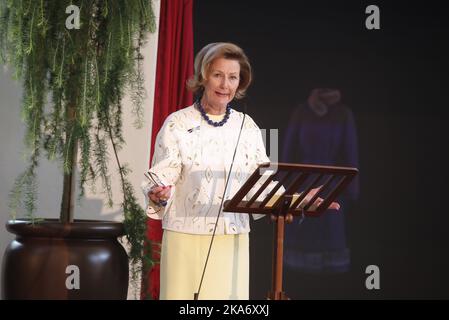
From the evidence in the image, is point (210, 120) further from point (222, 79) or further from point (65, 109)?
point (65, 109)

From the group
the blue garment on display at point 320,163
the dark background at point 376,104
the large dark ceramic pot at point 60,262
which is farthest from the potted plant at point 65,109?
the blue garment on display at point 320,163

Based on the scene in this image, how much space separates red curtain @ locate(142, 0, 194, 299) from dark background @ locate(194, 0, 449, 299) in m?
0.53

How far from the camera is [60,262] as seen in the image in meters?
2.97

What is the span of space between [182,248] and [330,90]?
239 centimetres

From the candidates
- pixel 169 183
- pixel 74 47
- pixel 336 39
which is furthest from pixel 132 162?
pixel 336 39

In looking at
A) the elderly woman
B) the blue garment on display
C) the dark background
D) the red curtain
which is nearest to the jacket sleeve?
the elderly woman

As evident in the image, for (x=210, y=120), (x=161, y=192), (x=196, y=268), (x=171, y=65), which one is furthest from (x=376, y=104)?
(x=161, y=192)

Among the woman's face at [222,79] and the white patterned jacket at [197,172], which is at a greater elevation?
the woman's face at [222,79]

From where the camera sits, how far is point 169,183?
264 cm

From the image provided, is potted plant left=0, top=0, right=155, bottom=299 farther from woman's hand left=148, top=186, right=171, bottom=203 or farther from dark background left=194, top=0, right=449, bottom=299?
dark background left=194, top=0, right=449, bottom=299

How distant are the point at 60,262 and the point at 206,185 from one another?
30.2 inches

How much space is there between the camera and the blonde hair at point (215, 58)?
2.76m

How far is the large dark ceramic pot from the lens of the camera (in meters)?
2.97

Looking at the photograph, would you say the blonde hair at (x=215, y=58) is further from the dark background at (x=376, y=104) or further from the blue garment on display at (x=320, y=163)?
the blue garment on display at (x=320, y=163)
